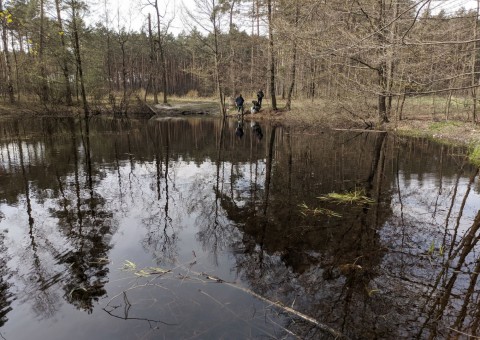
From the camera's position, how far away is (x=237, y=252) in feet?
16.8

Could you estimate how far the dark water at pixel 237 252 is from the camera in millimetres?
3533

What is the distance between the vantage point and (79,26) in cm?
2808

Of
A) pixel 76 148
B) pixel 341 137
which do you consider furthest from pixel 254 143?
pixel 76 148

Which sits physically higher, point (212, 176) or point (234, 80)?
point (234, 80)

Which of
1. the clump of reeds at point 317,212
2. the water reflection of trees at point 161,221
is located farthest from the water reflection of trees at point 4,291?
the clump of reeds at point 317,212

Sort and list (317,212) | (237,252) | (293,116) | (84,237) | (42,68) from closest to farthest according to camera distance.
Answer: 1. (237,252)
2. (84,237)
3. (317,212)
4. (293,116)
5. (42,68)

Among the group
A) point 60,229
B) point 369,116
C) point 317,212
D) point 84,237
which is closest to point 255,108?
point 369,116

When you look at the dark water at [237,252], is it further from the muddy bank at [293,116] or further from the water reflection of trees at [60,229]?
the muddy bank at [293,116]

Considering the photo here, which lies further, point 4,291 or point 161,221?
point 161,221

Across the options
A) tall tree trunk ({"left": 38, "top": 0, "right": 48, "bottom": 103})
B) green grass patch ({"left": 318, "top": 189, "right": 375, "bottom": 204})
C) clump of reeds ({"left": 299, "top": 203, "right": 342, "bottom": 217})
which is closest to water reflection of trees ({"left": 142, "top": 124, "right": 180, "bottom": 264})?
clump of reeds ({"left": 299, "top": 203, "right": 342, "bottom": 217})

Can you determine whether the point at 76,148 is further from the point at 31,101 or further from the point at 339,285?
the point at 31,101

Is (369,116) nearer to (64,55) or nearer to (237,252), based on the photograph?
(237,252)

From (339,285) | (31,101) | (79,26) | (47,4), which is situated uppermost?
(47,4)

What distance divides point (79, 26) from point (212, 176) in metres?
25.7
